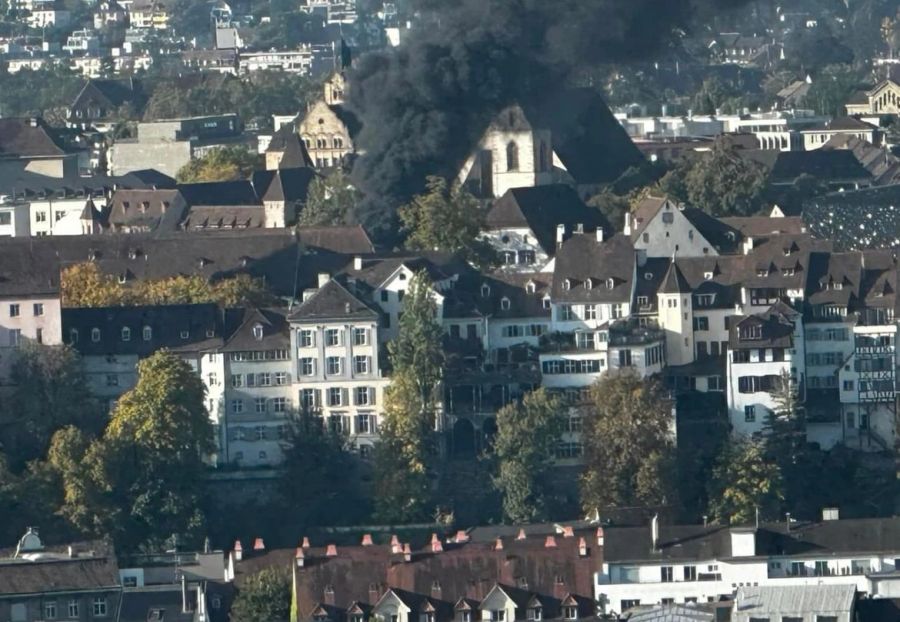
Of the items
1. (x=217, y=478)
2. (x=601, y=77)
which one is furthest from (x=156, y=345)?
(x=601, y=77)

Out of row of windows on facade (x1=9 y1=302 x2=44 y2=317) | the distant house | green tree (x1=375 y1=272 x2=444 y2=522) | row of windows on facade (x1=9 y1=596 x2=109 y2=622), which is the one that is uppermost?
the distant house

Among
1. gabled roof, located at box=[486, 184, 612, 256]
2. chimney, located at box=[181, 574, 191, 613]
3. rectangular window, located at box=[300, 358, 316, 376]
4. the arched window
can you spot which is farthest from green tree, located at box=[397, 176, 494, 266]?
chimney, located at box=[181, 574, 191, 613]

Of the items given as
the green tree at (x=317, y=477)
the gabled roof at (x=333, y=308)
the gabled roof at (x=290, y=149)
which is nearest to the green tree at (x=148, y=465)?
the green tree at (x=317, y=477)

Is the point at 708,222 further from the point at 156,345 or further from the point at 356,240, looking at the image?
the point at 156,345

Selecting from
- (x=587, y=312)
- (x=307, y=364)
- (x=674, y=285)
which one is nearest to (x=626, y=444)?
(x=587, y=312)

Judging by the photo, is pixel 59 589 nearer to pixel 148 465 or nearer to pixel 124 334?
pixel 148 465

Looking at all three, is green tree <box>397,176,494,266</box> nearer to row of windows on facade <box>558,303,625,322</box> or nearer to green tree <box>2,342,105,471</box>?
row of windows on facade <box>558,303,625,322</box>

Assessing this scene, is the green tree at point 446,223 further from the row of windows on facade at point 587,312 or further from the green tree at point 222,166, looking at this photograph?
the green tree at point 222,166
